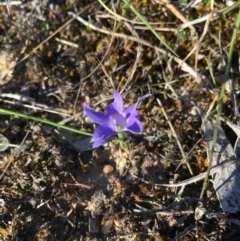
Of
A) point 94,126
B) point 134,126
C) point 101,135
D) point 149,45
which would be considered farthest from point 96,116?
point 149,45

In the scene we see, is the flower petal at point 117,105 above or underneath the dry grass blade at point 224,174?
above

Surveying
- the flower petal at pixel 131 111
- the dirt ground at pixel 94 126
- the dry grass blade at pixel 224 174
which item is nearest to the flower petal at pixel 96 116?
the flower petal at pixel 131 111

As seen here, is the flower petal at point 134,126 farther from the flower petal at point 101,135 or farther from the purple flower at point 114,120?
the flower petal at point 101,135

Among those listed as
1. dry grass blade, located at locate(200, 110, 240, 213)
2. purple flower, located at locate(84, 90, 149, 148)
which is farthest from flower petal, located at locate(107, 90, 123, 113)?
dry grass blade, located at locate(200, 110, 240, 213)

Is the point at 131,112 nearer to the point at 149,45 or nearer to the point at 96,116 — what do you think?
the point at 96,116

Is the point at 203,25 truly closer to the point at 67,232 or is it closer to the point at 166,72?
the point at 166,72

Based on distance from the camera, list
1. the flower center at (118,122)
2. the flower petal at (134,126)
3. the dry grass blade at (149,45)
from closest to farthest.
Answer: the flower petal at (134,126) < the flower center at (118,122) < the dry grass blade at (149,45)
